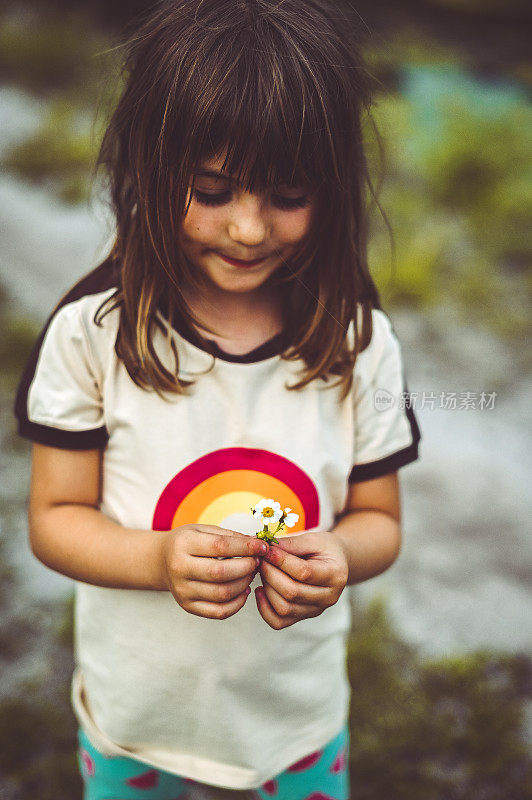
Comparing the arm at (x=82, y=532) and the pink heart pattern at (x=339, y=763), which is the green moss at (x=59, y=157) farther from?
the pink heart pattern at (x=339, y=763)

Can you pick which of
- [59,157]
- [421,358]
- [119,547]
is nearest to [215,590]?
[119,547]

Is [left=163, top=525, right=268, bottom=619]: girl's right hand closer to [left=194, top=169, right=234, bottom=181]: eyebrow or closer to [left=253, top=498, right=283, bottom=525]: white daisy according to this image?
[left=253, top=498, right=283, bottom=525]: white daisy

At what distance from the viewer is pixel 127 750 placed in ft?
3.21

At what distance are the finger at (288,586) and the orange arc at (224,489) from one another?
12 cm

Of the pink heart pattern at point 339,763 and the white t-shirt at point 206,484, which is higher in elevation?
the white t-shirt at point 206,484

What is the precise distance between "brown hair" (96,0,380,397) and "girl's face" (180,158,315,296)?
2cm

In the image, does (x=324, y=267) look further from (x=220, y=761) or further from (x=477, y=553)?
(x=477, y=553)

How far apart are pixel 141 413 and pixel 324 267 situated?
0.27m

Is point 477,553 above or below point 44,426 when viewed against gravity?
below

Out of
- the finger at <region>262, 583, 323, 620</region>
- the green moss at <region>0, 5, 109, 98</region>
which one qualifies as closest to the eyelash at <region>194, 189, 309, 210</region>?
the finger at <region>262, 583, 323, 620</region>

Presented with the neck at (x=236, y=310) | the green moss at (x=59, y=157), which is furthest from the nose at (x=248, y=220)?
the green moss at (x=59, y=157)

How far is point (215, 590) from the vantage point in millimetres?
760

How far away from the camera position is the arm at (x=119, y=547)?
76 cm

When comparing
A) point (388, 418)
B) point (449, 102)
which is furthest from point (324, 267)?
point (449, 102)
